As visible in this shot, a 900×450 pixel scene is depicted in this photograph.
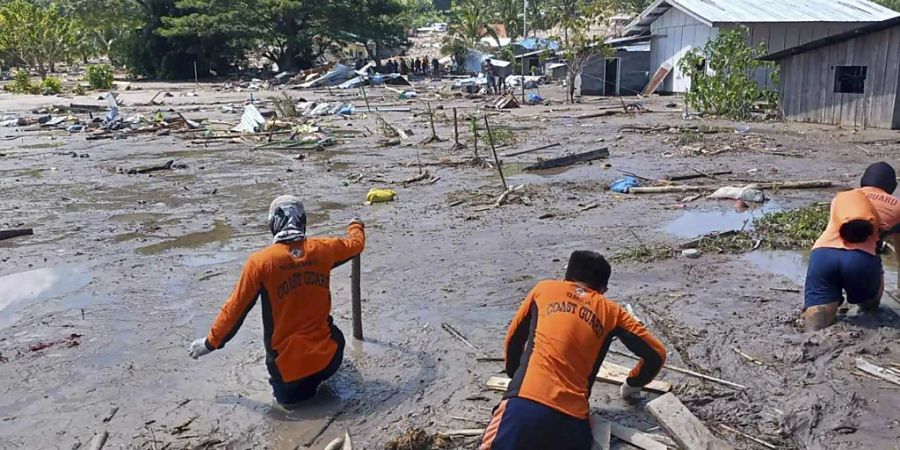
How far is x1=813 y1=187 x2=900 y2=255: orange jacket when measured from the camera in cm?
528

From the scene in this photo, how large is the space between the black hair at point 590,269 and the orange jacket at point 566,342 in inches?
2.6

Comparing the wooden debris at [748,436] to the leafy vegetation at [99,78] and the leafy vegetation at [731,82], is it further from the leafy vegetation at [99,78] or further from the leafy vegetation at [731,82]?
the leafy vegetation at [99,78]

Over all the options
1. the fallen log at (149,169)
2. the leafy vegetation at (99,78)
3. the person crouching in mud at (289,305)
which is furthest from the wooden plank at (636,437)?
the leafy vegetation at (99,78)

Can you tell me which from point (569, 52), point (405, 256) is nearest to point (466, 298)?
point (405, 256)

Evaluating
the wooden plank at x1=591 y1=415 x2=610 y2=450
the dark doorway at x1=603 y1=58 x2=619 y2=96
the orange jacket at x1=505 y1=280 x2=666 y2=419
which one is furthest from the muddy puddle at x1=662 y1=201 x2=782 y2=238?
the dark doorway at x1=603 y1=58 x2=619 y2=96

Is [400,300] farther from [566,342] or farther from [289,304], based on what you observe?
[566,342]

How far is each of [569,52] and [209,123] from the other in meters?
14.6

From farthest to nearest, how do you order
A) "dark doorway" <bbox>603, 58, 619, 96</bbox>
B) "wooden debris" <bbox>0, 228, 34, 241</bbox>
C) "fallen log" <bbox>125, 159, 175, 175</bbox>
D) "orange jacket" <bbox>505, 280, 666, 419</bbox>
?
"dark doorway" <bbox>603, 58, 619, 96</bbox>
"fallen log" <bbox>125, 159, 175, 175</bbox>
"wooden debris" <bbox>0, 228, 34, 241</bbox>
"orange jacket" <bbox>505, 280, 666, 419</bbox>

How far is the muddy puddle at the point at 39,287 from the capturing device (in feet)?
23.5

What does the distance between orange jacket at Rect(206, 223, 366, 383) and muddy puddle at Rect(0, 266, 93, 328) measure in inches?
140

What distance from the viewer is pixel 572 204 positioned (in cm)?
1112

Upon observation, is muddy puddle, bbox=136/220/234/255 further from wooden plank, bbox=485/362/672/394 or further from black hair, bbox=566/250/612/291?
black hair, bbox=566/250/612/291

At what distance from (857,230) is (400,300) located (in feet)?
12.9

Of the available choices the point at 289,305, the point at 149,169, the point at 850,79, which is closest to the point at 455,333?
the point at 289,305
